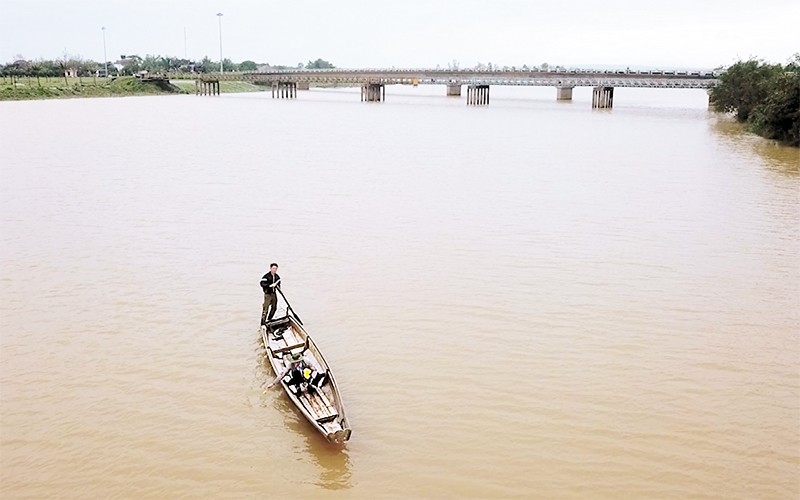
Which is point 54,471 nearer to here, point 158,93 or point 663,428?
point 663,428

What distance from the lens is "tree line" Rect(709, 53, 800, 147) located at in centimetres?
5192

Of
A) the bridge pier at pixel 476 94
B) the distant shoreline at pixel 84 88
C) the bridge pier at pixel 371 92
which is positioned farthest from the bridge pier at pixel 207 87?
the bridge pier at pixel 476 94

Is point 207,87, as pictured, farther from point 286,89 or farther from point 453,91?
point 453,91

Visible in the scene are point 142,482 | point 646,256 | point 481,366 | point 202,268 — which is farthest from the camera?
point 646,256

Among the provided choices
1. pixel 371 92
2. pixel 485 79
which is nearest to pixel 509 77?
pixel 485 79

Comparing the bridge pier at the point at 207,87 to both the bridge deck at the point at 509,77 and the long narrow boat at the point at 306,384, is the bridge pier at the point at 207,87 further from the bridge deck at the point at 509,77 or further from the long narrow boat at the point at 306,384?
the long narrow boat at the point at 306,384

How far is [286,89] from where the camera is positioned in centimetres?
13438

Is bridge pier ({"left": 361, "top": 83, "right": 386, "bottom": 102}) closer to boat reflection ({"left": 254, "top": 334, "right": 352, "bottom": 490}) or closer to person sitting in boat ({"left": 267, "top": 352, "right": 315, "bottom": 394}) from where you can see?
person sitting in boat ({"left": 267, "top": 352, "right": 315, "bottom": 394})

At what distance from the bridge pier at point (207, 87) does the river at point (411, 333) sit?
9956cm

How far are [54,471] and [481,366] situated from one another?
8.62 meters

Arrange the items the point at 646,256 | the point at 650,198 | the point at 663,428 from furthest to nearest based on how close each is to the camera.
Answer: the point at 650,198
the point at 646,256
the point at 663,428

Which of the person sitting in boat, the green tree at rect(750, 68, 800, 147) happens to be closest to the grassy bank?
the green tree at rect(750, 68, 800, 147)

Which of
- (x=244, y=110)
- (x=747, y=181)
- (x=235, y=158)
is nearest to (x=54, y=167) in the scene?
(x=235, y=158)

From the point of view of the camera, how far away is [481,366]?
16.3 meters
